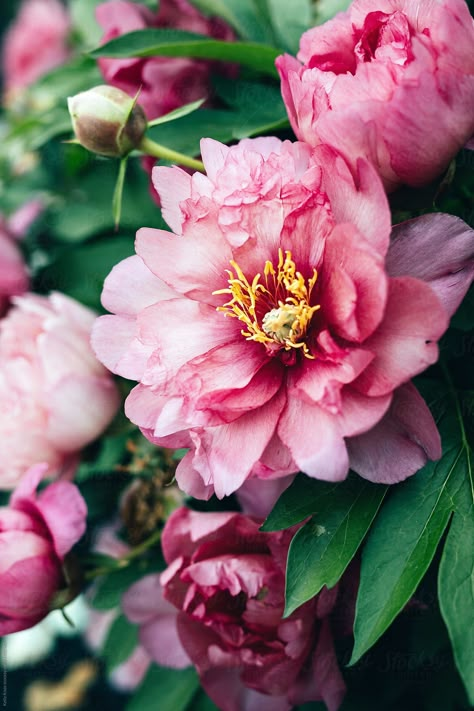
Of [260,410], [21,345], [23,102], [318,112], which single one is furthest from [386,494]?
[23,102]

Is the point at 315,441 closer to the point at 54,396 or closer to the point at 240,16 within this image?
the point at 54,396

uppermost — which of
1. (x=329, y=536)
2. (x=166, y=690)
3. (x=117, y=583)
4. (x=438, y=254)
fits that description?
(x=438, y=254)

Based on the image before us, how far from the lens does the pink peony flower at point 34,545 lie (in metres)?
0.47

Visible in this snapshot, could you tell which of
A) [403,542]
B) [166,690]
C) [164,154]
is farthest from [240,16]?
[166,690]

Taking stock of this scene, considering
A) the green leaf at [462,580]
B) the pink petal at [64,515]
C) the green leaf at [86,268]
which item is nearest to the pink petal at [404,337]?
the green leaf at [462,580]

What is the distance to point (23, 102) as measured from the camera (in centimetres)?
101

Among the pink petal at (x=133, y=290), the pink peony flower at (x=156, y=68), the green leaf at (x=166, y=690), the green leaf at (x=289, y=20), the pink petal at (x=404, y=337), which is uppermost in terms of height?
the pink peony flower at (x=156, y=68)

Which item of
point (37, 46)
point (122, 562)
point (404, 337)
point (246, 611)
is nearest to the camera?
point (404, 337)

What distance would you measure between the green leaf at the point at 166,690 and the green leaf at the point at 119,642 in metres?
0.03

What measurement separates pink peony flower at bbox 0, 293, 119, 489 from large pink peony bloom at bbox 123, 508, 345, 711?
12 centimetres

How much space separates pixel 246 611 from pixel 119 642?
0.77 feet

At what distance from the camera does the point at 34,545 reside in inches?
19.2

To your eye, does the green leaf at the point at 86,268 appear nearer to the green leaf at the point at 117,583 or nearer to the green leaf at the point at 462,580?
the green leaf at the point at 117,583

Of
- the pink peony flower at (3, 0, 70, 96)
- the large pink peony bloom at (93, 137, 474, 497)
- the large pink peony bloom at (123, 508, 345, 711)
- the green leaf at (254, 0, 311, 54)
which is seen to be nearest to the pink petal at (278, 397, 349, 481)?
the large pink peony bloom at (93, 137, 474, 497)
